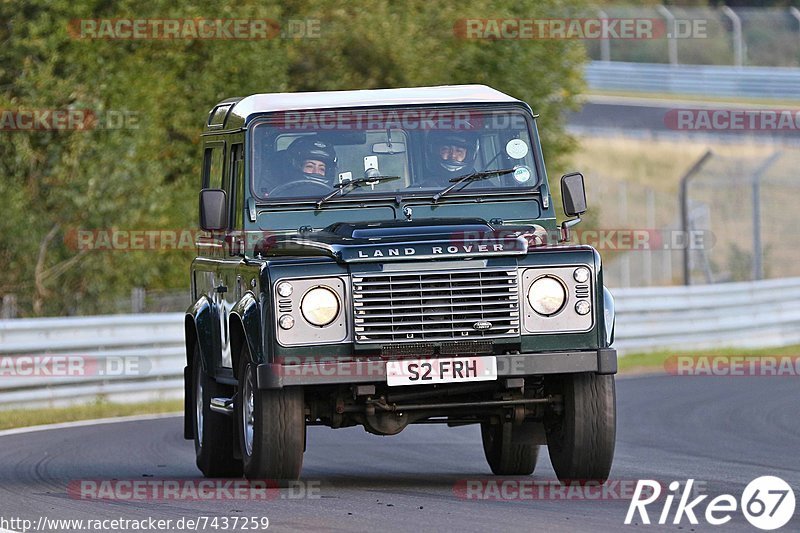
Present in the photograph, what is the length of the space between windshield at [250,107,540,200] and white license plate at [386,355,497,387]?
151cm

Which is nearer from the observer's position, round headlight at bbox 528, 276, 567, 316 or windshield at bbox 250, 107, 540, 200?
round headlight at bbox 528, 276, 567, 316

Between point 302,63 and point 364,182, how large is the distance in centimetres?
1939

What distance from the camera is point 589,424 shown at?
30.7 ft

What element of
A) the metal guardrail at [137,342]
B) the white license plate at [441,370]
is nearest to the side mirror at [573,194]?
the white license plate at [441,370]

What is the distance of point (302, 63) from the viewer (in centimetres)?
2933

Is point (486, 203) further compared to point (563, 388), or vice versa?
point (486, 203)

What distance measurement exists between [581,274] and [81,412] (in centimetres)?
990

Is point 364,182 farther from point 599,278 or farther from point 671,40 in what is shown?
point 671,40

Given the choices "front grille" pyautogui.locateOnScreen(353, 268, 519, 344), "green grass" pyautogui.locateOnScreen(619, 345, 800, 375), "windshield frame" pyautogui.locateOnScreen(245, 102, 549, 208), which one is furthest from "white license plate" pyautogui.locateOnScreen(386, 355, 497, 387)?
"green grass" pyautogui.locateOnScreen(619, 345, 800, 375)

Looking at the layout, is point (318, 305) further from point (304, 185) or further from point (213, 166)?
point (213, 166)

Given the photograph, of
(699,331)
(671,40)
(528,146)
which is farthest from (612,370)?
(671,40)

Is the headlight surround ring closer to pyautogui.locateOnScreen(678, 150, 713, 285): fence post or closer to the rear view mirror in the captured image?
the rear view mirror

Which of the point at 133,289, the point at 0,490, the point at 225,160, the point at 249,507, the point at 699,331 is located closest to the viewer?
the point at 249,507

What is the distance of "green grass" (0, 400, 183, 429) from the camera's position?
1684 centimetres
